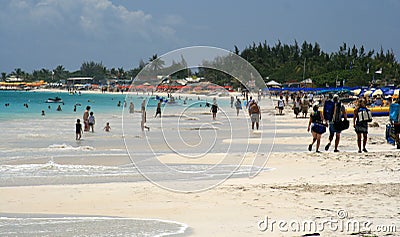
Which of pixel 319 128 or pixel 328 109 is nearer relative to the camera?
pixel 328 109

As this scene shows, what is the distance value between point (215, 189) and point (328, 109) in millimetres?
4884

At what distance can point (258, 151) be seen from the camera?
48.4 feet

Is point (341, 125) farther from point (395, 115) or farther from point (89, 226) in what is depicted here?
point (89, 226)

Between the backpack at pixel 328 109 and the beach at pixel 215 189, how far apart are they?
87 cm

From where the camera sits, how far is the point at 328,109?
512 inches

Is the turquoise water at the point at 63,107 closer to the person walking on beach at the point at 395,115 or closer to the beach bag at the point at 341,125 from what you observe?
the beach bag at the point at 341,125

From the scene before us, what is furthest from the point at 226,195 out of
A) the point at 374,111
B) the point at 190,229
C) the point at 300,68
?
the point at 300,68

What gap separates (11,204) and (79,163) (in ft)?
16.0

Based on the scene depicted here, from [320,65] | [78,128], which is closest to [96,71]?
[320,65]

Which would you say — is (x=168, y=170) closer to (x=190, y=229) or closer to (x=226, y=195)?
(x=226, y=195)

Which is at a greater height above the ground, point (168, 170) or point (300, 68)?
point (300, 68)

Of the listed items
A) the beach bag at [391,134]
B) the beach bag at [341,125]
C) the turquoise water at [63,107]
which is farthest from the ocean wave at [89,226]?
the beach bag at [391,134]

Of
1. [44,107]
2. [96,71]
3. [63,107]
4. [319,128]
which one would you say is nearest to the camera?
[319,128]

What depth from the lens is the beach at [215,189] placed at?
6844 millimetres
